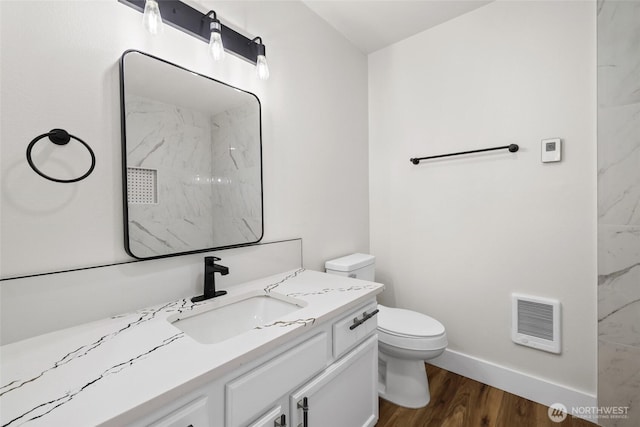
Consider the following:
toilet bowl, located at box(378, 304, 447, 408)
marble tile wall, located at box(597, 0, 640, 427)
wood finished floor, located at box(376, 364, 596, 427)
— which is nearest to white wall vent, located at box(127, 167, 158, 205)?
toilet bowl, located at box(378, 304, 447, 408)

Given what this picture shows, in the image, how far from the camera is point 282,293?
122 cm

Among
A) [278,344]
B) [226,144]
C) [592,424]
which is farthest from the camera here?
[592,424]

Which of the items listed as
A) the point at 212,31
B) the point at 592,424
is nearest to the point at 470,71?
the point at 212,31

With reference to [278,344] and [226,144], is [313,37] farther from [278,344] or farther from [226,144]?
[278,344]

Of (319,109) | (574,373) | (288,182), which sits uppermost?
(319,109)

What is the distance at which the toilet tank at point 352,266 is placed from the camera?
1.81 meters

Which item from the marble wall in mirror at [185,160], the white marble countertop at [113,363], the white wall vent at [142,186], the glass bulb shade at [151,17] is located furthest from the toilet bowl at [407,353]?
the glass bulb shade at [151,17]

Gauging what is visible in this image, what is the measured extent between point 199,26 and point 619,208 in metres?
2.20

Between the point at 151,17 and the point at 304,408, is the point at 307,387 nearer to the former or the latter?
the point at 304,408

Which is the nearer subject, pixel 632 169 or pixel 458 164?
pixel 632 169

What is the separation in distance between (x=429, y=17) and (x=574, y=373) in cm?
236

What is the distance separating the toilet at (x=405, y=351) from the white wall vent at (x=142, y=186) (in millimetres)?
1130

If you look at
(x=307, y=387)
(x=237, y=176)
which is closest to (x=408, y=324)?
(x=307, y=387)

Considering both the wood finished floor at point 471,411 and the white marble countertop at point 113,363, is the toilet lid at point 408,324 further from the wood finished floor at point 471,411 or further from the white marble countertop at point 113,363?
the white marble countertop at point 113,363
